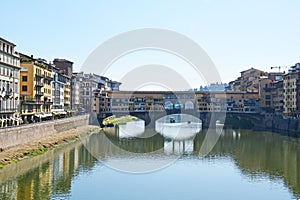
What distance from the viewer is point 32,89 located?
1642 inches

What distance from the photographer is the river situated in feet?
67.8

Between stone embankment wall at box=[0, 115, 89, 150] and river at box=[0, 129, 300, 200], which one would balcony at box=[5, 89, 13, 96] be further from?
river at box=[0, 129, 300, 200]

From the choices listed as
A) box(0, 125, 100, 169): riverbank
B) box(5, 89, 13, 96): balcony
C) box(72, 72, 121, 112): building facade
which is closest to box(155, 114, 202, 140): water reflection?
box(0, 125, 100, 169): riverbank

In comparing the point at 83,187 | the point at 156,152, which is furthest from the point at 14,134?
the point at 156,152

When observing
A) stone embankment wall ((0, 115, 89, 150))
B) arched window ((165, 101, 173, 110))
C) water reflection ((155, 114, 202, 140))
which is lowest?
water reflection ((155, 114, 202, 140))

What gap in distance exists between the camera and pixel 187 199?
772 inches

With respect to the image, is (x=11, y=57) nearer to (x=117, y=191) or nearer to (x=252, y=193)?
(x=117, y=191)

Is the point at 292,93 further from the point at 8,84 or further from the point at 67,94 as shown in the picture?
the point at 8,84

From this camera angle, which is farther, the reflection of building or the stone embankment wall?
the reflection of building

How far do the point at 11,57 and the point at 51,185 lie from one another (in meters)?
18.3

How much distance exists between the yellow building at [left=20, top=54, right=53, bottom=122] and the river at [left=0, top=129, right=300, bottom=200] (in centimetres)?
644

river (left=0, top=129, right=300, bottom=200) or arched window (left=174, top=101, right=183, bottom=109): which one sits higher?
arched window (left=174, top=101, right=183, bottom=109)

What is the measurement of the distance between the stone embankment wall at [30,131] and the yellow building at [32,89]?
103 inches

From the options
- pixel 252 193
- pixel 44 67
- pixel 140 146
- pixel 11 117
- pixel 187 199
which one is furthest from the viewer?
pixel 44 67
